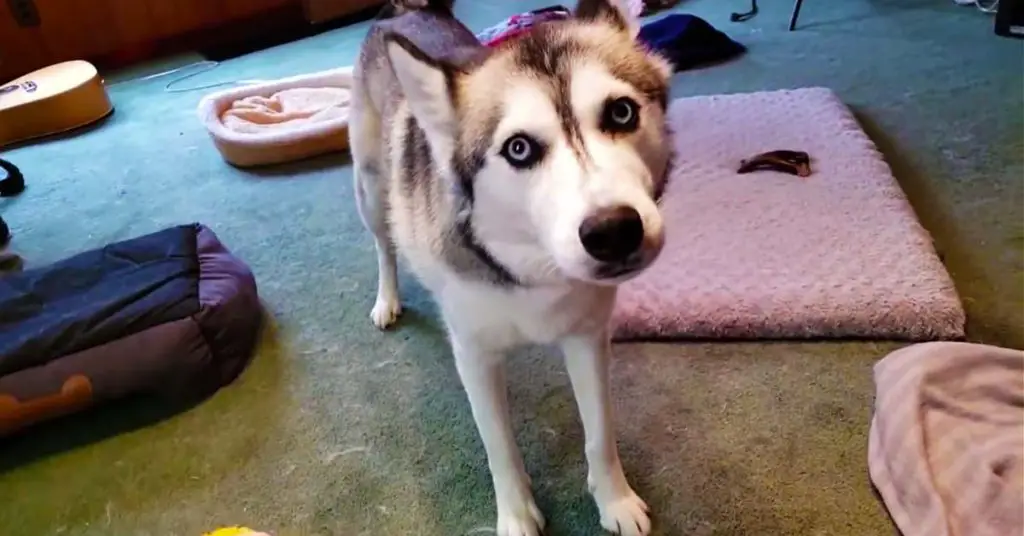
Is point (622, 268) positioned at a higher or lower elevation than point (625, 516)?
higher

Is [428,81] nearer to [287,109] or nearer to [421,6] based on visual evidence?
[421,6]

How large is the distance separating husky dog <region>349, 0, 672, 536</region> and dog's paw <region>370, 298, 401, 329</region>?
62 cm

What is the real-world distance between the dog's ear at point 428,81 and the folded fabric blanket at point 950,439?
38.4 inches

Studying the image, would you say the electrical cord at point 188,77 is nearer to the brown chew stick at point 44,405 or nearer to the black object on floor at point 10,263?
the black object on floor at point 10,263

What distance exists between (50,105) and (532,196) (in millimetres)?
3167

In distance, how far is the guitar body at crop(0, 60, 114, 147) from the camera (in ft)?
11.7

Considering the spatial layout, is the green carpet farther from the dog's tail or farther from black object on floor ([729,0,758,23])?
black object on floor ([729,0,758,23])

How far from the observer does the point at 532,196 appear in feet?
3.61

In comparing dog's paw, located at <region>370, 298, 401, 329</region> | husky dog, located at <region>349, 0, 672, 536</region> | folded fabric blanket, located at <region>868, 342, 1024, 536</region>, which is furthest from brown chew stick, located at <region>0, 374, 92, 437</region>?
folded fabric blanket, located at <region>868, 342, 1024, 536</region>

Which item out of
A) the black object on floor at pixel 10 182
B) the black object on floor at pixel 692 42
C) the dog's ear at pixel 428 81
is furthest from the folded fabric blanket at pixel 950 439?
the black object on floor at pixel 10 182

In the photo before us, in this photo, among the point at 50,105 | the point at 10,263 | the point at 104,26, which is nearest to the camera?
the point at 10,263

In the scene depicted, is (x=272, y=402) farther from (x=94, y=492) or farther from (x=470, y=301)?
(x=470, y=301)

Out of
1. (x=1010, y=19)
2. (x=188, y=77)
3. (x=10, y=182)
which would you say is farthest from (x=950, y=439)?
(x=188, y=77)

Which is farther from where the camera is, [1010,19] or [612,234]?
[1010,19]
